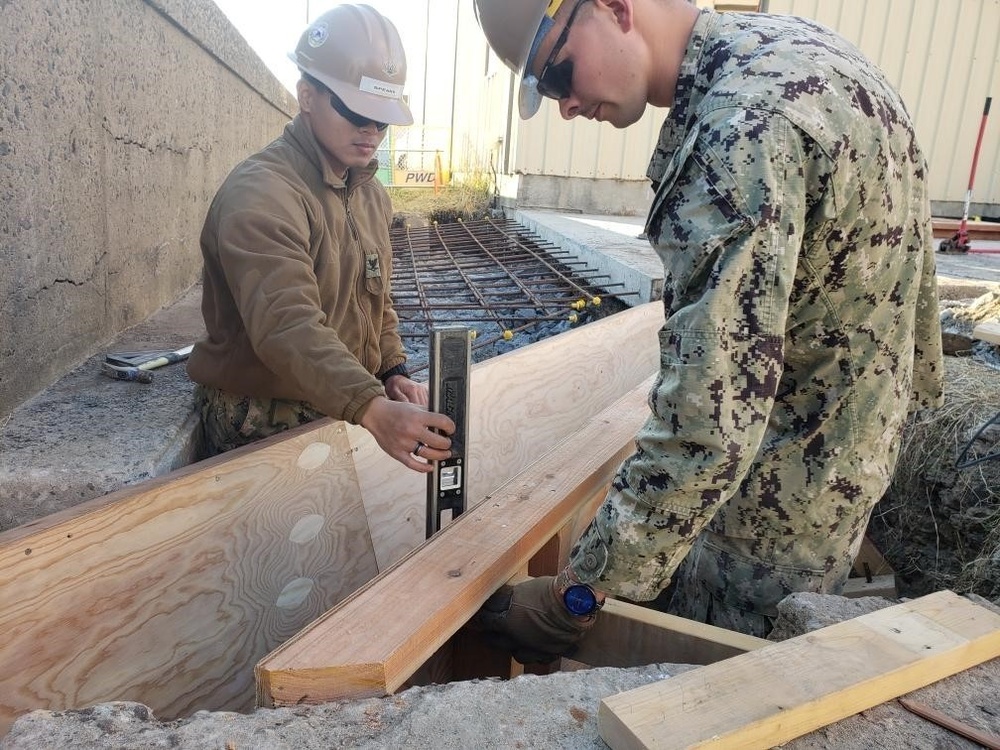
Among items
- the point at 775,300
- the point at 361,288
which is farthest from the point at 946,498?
the point at 361,288

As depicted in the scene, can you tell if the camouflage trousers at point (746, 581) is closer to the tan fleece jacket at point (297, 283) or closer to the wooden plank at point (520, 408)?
the wooden plank at point (520, 408)

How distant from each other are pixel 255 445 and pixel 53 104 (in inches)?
57.8

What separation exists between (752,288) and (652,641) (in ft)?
3.19

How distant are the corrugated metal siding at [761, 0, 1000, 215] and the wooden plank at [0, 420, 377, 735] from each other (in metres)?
11.3

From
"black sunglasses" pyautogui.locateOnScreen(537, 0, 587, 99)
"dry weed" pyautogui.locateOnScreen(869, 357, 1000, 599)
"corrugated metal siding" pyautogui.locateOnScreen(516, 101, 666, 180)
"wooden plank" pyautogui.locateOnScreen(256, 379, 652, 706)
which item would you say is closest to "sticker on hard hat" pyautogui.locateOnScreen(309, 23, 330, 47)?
"black sunglasses" pyautogui.locateOnScreen(537, 0, 587, 99)

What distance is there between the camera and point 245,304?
206cm

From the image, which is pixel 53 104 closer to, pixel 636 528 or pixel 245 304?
pixel 245 304

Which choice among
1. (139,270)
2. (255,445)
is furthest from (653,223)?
(139,270)

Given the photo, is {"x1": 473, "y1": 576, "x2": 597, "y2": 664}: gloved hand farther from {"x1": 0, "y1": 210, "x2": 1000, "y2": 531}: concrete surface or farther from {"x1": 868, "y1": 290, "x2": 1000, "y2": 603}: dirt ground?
{"x1": 868, "y1": 290, "x2": 1000, "y2": 603}: dirt ground

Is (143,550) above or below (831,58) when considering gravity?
below

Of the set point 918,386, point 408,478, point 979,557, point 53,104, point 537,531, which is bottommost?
point 979,557

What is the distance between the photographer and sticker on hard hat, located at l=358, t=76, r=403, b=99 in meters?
2.40

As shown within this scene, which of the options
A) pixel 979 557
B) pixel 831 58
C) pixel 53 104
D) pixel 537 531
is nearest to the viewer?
pixel 831 58

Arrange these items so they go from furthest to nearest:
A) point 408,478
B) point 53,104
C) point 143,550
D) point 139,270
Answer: point 139,270 < point 408,478 < point 53,104 < point 143,550
